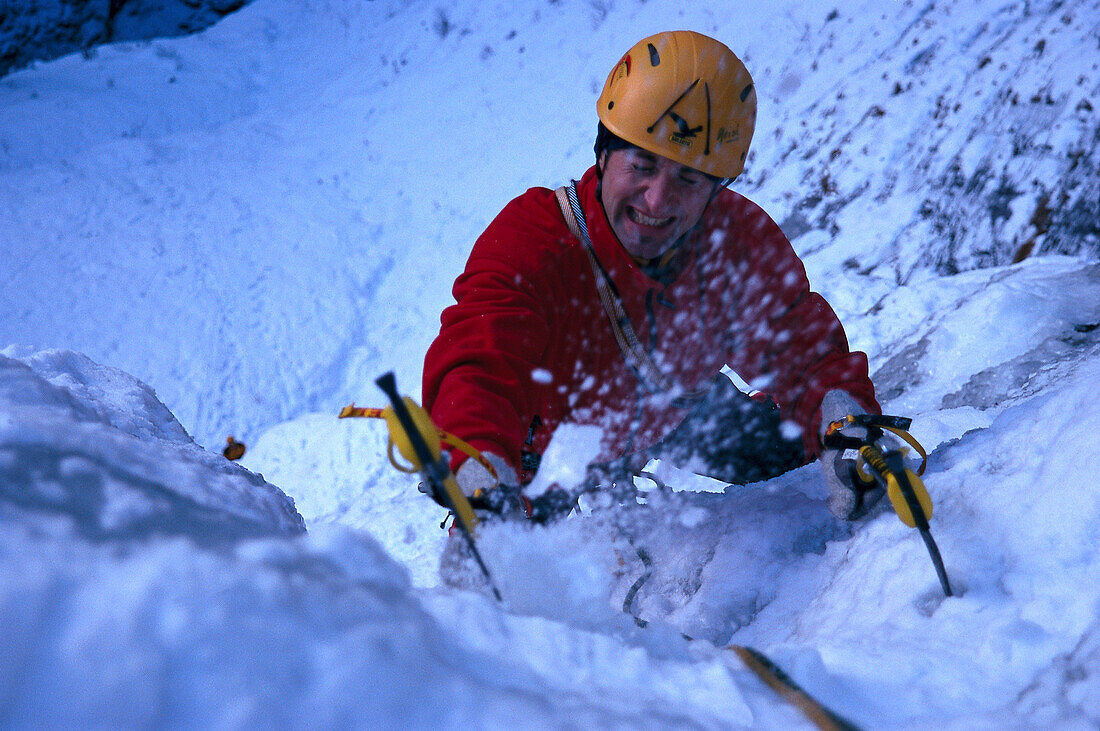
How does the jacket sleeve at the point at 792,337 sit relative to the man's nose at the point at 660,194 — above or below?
below

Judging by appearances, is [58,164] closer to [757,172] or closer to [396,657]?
[757,172]

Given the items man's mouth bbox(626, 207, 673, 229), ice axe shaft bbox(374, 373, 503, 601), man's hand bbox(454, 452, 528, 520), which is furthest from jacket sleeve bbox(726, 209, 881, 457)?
ice axe shaft bbox(374, 373, 503, 601)

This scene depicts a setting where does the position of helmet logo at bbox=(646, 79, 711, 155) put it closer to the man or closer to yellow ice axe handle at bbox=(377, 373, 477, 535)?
the man

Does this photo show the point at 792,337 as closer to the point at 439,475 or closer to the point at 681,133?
the point at 681,133

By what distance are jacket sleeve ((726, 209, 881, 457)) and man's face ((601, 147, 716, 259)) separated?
36cm

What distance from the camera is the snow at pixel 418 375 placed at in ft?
1.85

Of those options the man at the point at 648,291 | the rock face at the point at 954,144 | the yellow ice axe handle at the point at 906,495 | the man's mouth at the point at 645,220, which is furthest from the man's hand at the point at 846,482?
the rock face at the point at 954,144

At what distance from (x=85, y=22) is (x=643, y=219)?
13725mm

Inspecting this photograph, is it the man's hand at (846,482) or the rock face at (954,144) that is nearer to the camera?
the man's hand at (846,482)

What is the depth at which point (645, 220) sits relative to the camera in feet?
6.23

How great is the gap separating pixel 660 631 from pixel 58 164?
387 inches

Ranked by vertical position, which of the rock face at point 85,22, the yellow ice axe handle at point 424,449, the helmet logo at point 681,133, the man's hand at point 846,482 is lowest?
the man's hand at point 846,482

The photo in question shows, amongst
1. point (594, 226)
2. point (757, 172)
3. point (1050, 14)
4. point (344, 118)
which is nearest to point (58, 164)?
point (344, 118)

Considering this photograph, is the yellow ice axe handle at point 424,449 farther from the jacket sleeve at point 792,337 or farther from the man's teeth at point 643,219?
the jacket sleeve at point 792,337
